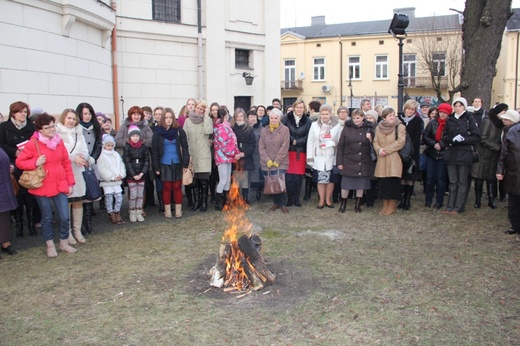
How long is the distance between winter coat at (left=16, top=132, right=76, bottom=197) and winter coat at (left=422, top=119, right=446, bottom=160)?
22.0 ft

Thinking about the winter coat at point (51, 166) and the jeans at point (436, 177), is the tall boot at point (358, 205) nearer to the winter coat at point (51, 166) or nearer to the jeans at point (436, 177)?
the jeans at point (436, 177)

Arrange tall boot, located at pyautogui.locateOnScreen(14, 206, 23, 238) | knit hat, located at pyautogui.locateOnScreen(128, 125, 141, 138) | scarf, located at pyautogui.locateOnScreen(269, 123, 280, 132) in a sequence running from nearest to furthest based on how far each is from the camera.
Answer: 1. tall boot, located at pyautogui.locateOnScreen(14, 206, 23, 238)
2. knit hat, located at pyautogui.locateOnScreen(128, 125, 141, 138)
3. scarf, located at pyautogui.locateOnScreen(269, 123, 280, 132)

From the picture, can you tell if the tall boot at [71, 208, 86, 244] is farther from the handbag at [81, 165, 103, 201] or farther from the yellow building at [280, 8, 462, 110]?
the yellow building at [280, 8, 462, 110]

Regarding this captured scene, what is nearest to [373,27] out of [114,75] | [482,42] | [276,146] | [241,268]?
[114,75]

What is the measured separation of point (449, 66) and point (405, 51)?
7051 millimetres

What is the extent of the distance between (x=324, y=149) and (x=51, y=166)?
17.6ft

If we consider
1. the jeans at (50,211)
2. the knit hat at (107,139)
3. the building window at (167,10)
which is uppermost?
the building window at (167,10)

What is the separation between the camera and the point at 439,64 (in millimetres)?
40500

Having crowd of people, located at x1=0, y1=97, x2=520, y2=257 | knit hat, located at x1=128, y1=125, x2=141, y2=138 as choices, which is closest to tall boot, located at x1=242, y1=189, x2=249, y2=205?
crowd of people, located at x1=0, y1=97, x2=520, y2=257

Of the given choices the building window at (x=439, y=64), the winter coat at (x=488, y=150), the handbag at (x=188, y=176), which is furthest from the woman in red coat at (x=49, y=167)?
the building window at (x=439, y=64)

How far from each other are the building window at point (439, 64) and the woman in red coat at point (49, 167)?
38247mm

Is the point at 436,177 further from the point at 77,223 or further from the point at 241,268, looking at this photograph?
the point at 77,223

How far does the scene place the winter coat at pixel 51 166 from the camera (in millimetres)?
6766

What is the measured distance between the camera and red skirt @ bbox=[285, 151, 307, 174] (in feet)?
33.9
